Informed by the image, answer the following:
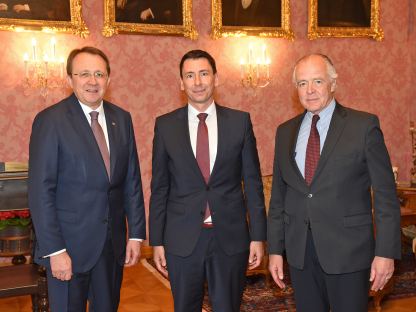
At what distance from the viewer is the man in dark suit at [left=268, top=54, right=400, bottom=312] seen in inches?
100

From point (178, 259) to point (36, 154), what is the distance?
962 mm

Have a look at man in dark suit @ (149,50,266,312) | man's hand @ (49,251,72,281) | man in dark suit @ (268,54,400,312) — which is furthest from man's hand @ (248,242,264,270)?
man's hand @ (49,251,72,281)

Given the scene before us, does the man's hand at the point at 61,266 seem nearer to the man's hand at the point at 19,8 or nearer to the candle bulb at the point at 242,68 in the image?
the man's hand at the point at 19,8

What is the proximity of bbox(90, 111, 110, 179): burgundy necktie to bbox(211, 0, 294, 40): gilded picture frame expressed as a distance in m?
3.98

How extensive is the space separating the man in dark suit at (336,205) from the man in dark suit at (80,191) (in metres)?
0.99

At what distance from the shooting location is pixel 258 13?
6820 mm

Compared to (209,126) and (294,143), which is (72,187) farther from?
(294,143)

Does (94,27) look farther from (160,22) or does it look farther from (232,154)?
(232,154)

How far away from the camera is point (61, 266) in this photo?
2693 mm

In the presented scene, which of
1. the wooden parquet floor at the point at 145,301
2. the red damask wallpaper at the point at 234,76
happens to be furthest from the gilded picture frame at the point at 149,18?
the wooden parquet floor at the point at 145,301

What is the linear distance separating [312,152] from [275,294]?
9.02 feet

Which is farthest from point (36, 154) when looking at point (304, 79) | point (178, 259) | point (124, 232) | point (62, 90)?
point (62, 90)

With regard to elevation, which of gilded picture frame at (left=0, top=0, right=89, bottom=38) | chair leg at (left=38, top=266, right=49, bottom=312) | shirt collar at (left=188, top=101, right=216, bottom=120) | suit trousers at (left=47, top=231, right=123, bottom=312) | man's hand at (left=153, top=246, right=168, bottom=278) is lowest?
chair leg at (left=38, top=266, right=49, bottom=312)

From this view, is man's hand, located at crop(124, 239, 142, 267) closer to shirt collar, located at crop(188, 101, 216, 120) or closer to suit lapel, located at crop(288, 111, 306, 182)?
shirt collar, located at crop(188, 101, 216, 120)
